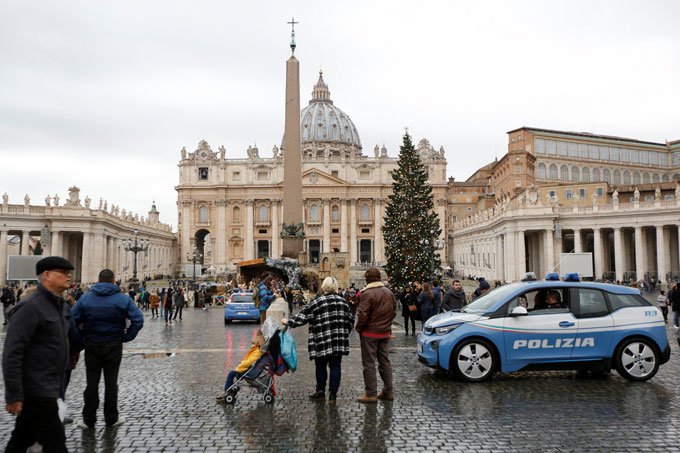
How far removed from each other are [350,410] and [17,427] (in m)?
3.69

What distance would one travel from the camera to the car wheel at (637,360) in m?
8.14

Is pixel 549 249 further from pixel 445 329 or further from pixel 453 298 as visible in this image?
pixel 445 329

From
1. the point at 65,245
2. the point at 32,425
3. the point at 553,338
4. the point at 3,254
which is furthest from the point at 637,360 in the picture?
the point at 65,245

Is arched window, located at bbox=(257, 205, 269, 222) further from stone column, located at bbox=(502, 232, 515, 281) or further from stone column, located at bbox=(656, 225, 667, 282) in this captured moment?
stone column, located at bbox=(656, 225, 667, 282)

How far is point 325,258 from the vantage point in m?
45.1

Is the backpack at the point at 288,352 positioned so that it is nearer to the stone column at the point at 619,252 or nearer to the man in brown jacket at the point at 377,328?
the man in brown jacket at the point at 377,328

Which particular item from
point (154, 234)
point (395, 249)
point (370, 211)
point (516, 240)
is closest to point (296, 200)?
point (395, 249)

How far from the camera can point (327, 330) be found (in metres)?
7.00

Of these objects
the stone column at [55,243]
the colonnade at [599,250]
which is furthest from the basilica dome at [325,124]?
the stone column at [55,243]

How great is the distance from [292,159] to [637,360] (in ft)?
75.4

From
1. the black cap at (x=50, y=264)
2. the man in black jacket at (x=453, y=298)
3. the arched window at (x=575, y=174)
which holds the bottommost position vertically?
the man in black jacket at (x=453, y=298)

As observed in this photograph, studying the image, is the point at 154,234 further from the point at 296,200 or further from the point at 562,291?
the point at 562,291

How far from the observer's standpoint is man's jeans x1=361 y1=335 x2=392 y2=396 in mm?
A: 7000

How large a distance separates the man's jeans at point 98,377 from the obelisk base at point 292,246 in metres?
25.1
